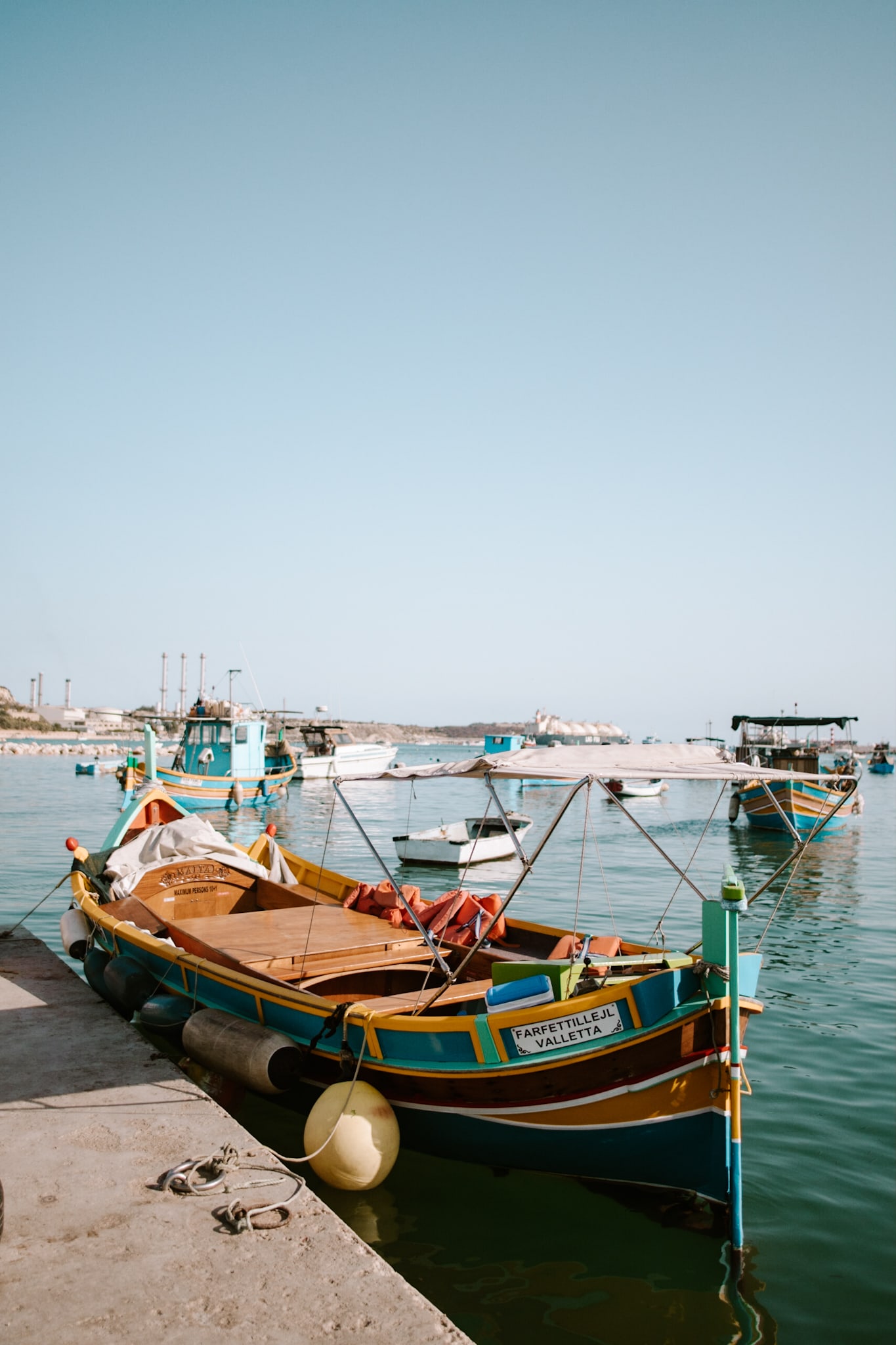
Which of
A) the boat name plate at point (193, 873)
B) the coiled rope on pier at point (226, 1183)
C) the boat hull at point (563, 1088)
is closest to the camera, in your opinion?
the coiled rope on pier at point (226, 1183)

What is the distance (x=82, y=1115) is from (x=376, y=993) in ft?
11.1

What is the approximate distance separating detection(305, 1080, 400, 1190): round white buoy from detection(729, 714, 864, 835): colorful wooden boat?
19499mm

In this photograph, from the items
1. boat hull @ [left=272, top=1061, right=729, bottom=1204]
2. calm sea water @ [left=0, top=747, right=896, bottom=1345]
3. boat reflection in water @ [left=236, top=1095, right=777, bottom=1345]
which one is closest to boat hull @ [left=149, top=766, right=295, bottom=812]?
calm sea water @ [left=0, top=747, right=896, bottom=1345]

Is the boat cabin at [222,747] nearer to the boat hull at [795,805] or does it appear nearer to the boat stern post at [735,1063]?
the boat hull at [795,805]

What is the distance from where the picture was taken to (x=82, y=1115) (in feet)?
20.7

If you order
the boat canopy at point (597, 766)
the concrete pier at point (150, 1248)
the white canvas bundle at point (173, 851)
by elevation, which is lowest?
the concrete pier at point (150, 1248)

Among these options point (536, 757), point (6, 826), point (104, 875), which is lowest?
point (6, 826)

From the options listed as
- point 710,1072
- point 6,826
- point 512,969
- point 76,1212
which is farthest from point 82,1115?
point 6,826

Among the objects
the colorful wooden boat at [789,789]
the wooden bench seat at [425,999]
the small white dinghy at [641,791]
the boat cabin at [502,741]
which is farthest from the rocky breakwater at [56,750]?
the wooden bench seat at [425,999]

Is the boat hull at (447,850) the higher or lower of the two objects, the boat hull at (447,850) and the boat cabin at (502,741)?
the lower

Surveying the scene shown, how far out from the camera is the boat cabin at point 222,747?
4041 cm

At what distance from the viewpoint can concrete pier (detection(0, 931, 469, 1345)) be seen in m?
4.06

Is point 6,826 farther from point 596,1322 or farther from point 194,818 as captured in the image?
point 596,1322

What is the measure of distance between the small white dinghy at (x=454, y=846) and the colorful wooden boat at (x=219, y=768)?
15.7 m
